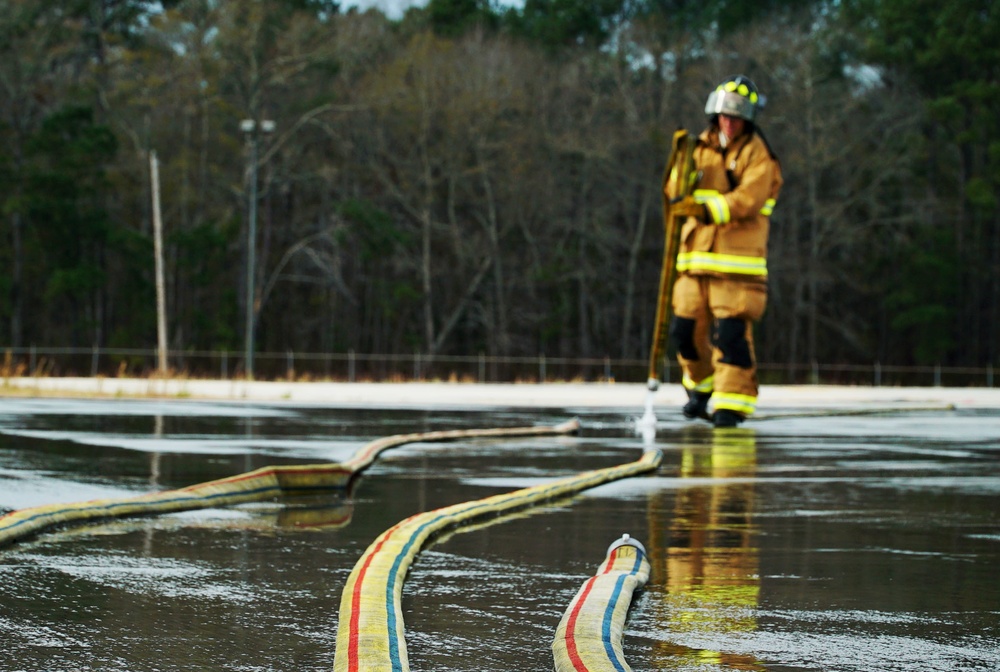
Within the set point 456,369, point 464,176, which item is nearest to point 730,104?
point 456,369

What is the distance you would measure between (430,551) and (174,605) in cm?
156

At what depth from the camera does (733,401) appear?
14.5 metres

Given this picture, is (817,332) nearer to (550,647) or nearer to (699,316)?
(699,316)

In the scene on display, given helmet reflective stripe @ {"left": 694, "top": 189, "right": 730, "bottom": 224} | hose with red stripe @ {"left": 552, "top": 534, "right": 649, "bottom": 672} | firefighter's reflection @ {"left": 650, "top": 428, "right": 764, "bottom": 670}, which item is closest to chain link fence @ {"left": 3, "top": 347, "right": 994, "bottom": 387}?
helmet reflective stripe @ {"left": 694, "top": 189, "right": 730, "bottom": 224}

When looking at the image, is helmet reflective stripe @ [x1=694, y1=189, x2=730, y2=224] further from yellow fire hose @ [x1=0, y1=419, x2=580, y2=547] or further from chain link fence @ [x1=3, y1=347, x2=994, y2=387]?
chain link fence @ [x1=3, y1=347, x2=994, y2=387]

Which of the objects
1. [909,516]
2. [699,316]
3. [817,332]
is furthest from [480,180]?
[909,516]

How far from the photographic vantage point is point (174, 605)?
17.0 feet

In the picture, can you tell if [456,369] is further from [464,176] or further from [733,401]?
[733,401]

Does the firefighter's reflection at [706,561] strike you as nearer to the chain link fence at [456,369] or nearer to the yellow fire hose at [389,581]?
the yellow fire hose at [389,581]

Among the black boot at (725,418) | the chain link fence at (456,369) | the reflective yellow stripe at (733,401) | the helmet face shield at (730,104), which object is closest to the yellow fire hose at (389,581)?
the reflective yellow stripe at (733,401)

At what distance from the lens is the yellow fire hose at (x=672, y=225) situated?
1412 centimetres

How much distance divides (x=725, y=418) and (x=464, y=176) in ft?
141

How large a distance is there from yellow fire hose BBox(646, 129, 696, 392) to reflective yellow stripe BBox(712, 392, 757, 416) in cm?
58

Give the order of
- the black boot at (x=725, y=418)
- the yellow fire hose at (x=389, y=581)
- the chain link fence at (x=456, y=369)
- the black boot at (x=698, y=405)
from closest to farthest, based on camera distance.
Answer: the yellow fire hose at (x=389, y=581) < the black boot at (x=725, y=418) < the black boot at (x=698, y=405) < the chain link fence at (x=456, y=369)
